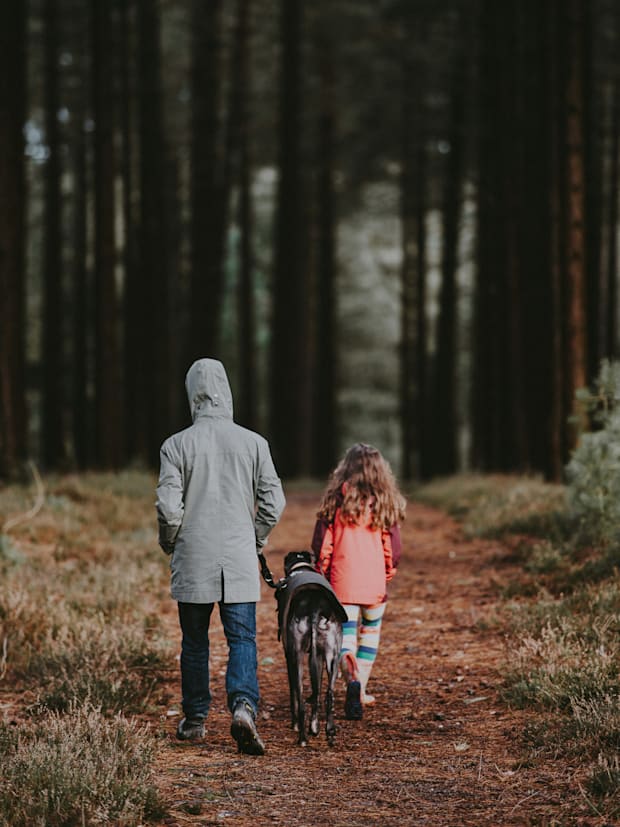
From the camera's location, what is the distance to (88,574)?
9.80 metres

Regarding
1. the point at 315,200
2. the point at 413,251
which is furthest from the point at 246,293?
the point at 413,251

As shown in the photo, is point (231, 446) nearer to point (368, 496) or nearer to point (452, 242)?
point (368, 496)

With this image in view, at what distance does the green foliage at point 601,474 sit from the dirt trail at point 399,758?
1585 millimetres

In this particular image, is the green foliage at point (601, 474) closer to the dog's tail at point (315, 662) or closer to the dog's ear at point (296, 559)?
the dog's ear at point (296, 559)

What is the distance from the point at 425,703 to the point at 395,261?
34023 millimetres

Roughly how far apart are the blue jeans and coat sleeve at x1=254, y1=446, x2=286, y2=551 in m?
0.46

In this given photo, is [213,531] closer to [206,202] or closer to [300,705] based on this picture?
[300,705]

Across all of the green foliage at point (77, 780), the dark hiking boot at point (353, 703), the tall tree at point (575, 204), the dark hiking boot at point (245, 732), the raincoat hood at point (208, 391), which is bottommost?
the dark hiking boot at point (353, 703)

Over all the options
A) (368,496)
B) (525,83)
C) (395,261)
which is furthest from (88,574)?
(395,261)

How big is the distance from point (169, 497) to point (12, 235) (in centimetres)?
1132

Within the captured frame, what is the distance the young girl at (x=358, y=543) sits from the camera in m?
6.50

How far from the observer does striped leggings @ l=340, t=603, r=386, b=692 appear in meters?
6.51

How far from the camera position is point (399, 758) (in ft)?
17.9

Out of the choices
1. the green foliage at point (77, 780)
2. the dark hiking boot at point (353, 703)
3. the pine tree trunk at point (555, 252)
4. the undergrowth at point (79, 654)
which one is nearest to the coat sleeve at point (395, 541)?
the dark hiking boot at point (353, 703)
